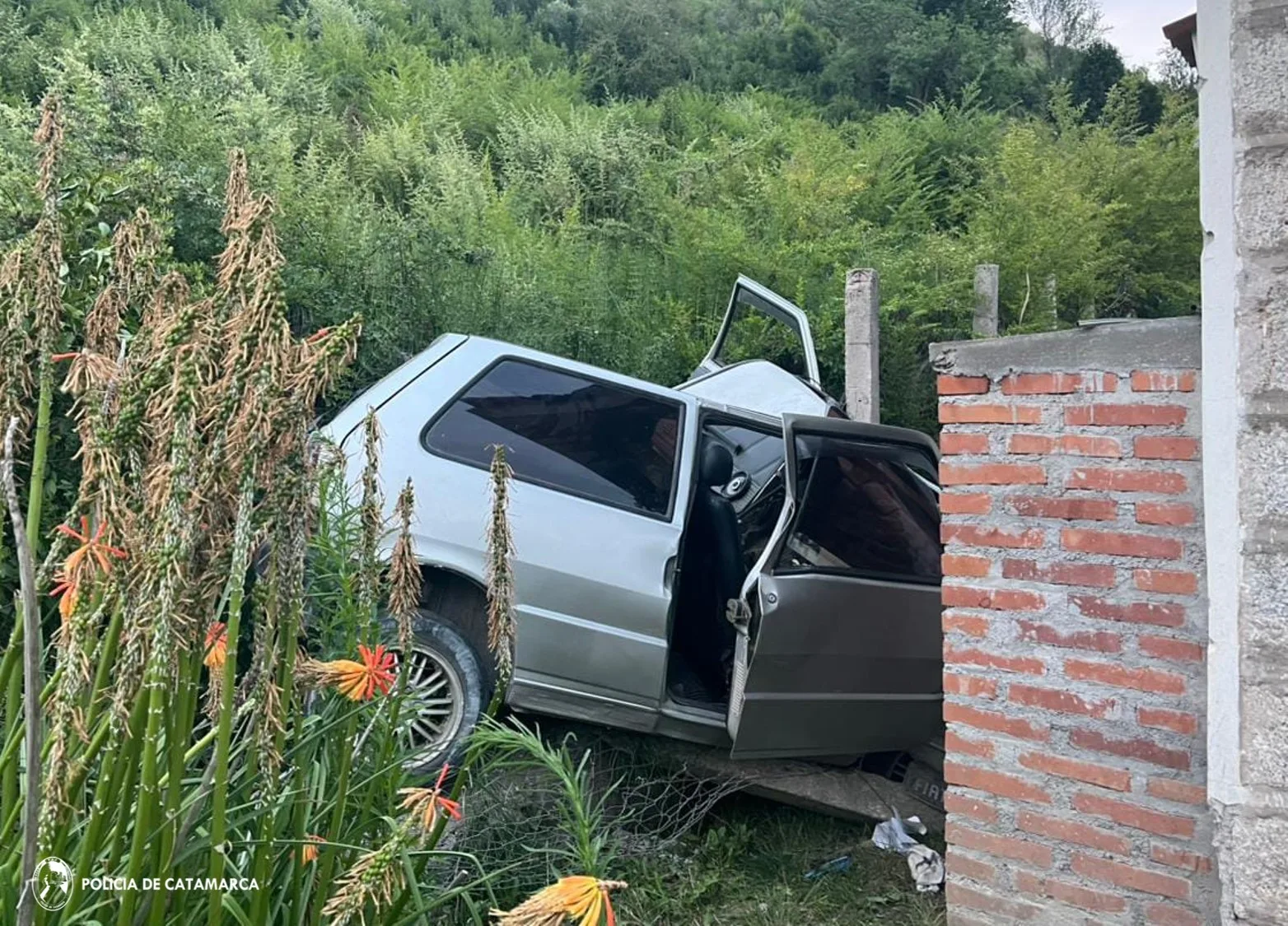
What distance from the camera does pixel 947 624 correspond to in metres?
2.95

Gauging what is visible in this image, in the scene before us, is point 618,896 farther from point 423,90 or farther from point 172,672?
point 423,90

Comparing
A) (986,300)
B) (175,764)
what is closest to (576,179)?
(986,300)

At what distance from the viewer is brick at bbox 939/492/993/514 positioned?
2.88 metres

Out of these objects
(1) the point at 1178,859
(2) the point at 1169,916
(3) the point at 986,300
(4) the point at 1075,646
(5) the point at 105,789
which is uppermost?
(3) the point at 986,300

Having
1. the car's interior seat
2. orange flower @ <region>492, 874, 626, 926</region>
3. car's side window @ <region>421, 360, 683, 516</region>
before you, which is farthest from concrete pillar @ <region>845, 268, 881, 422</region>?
orange flower @ <region>492, 874, 626, 926</region>

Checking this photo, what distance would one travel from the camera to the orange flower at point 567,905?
3.70ft

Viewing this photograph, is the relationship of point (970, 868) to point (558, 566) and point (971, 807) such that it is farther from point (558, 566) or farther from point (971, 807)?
point (558, 566)

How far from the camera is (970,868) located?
291 cm

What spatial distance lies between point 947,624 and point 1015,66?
78.9ft

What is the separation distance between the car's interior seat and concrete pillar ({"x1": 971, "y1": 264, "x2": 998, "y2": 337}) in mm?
6700

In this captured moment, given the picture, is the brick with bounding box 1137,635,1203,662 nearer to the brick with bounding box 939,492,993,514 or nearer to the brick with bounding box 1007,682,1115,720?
the brick with bounding box 1007,682,1115,720

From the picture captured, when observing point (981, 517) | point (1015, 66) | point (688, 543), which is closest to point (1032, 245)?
point (688, 543)

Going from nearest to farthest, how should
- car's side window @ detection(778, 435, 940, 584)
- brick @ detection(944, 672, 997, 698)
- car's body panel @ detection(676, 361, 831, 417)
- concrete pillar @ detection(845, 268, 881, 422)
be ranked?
brick @ detection(944, 672, 997, 698) < car's side window @ detection(778, 435, 940, 584) < car's body panel @ detection(676, 361, 831, 417) < concrete pillar @ detection(845, 268, 881, 422)

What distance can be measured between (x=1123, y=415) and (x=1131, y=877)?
1336mm
